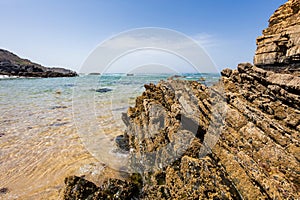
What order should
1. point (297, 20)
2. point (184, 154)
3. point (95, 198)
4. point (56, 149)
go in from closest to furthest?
point (95, 198) → point (184, 154) → point (297, 20) → point (56, 149)

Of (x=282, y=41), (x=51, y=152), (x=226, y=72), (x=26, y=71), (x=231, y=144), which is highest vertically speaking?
(x=282, y=41)

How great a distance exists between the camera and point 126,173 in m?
6.35

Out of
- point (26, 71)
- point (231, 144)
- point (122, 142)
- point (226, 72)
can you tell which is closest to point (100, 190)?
point (231, 144)

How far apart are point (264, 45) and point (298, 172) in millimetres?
4323

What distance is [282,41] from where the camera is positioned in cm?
523

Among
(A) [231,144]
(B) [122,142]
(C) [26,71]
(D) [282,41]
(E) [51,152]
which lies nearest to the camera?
(A) [231,144]

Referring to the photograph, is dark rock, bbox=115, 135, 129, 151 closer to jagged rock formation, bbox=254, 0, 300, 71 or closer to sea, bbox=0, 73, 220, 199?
sea, bbox=0, 73, 220, 199

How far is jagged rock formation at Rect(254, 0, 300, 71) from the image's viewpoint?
4.91 metres

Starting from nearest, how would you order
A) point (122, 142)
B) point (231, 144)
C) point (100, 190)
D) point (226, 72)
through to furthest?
point (100, 190) < point (231, 144) < point (226, 72) < point (122, 142)

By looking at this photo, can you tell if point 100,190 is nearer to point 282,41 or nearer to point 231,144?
point 231,144

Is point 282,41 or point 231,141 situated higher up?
point 282,41

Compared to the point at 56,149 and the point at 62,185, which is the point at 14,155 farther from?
the point at 62,185

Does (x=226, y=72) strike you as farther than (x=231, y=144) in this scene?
Yes

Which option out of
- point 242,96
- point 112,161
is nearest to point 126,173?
point 112,161
